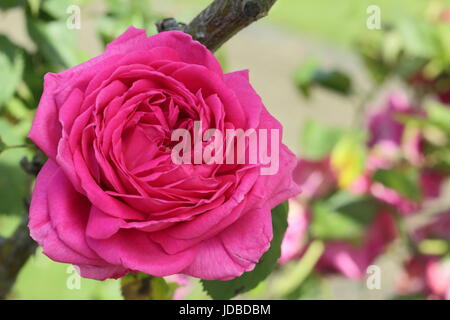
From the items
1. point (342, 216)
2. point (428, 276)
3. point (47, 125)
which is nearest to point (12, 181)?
point (47, 125)

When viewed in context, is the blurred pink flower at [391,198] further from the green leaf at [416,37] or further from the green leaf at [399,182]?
the green leaf at [416,37]

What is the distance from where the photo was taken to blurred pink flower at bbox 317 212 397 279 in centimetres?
76

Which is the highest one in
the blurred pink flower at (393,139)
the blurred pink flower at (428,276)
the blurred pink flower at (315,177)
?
the blurred pink flower at (393,139)

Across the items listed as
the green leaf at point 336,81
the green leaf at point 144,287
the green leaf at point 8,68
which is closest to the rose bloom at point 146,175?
the green leaf at point 144,287

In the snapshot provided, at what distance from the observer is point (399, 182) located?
720 millimetres

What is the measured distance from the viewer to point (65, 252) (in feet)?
0.93

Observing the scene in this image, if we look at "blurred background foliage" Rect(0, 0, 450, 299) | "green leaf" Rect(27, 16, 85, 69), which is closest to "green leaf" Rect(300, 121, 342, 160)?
"blurred background foliage" Rect(0, 0, 450, 299)

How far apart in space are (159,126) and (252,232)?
0.22ft

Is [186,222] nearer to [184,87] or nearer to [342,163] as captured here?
[184,87]

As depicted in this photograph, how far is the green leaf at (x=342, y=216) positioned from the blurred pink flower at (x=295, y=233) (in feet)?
0.04

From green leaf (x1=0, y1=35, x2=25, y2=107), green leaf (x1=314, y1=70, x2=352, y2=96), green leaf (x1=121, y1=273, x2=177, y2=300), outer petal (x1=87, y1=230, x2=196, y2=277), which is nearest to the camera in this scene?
outer petal (x1=87, y1=230, x2=196, y2=277)

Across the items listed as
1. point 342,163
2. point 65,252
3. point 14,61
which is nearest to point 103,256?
point 65,252

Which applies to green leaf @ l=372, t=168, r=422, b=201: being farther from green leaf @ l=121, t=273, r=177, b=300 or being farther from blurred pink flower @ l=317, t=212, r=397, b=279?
green leaf @ l=121, t=273, r=177, b=300

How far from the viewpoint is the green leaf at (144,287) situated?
0.40 m
